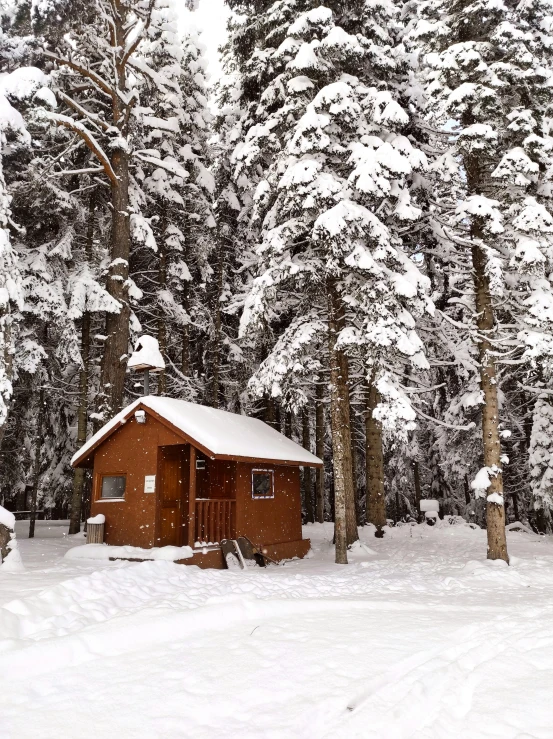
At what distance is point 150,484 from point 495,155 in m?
12.0

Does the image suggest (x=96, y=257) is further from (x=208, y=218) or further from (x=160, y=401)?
(x=160, y=401)

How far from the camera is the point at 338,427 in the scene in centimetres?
1286

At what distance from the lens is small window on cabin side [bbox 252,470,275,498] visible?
14.2 meters

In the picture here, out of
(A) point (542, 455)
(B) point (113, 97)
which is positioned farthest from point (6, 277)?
(A) point (542, 455)

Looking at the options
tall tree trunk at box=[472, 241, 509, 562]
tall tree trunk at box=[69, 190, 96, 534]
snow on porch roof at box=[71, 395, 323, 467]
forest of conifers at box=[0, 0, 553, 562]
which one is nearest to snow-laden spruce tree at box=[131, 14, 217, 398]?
forest of conifers at box=[0, 0, 553, 562]

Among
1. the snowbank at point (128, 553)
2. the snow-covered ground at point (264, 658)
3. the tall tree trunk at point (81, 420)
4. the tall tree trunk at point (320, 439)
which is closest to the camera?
the snow-covered ground at point (264, 658)

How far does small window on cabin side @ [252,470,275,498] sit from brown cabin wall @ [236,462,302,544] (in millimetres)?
126

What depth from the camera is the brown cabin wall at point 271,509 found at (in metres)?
13.5

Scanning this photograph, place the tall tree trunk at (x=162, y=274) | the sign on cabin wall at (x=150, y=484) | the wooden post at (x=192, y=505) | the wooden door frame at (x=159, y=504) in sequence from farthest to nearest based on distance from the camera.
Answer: the tall tree trunk at (x=162, y=274), the sign on cabin wall at (x=150, y=484), the wooden door frame at (x=159, y=504), the wooden post at (x=192, y=505)

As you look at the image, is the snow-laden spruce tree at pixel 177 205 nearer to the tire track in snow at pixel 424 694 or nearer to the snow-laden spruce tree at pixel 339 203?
the snow-laden spruce tree at pixel 339 203

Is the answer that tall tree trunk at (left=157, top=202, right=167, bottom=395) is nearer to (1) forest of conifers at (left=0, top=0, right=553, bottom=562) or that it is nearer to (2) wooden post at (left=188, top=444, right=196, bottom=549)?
(1) forest of conifers at (left=0, top=0, right=553, bottom=562)

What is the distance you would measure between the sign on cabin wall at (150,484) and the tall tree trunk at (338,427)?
4329 mm

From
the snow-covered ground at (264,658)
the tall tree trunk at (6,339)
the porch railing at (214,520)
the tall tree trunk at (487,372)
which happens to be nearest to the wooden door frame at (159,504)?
the porch railing at (214,520)

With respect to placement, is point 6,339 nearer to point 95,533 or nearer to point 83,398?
point 95,533
